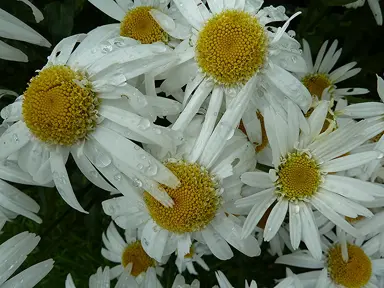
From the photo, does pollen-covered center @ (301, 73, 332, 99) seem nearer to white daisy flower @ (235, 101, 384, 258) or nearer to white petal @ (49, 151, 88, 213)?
white daisy flower @ (235, 101, 384, 258)

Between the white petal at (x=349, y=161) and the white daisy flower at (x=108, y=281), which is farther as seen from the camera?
the white daisy flower at (x=108, y=281)

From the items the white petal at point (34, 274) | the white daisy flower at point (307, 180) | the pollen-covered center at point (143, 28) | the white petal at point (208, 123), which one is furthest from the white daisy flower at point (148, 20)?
the white petal at point (34, 274)

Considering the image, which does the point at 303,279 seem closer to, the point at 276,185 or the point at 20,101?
the point at 276,185

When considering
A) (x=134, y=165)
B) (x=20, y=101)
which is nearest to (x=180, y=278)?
(x=134, y=165)

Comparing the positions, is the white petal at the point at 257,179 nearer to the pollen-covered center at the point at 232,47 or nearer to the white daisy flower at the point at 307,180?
the white daisy flower at the point at 307,180

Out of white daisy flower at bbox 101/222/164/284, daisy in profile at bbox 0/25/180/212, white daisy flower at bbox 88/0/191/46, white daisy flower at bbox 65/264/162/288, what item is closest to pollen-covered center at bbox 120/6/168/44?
white daisy flower at bbox 88/0/191/46

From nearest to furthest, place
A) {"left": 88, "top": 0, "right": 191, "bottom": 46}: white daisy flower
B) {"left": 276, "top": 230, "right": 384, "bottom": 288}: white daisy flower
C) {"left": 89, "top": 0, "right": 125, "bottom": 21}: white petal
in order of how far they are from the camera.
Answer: {"left": 88, "top": 0, "right": 191, "bottom": 46}: white daisy flower
{"left": 89, "top": 0, "right": 125, "bottom": 21}: white petal
{"left": 276, "top": 230, "right": 384, "bottom": 288}: white daisy flower

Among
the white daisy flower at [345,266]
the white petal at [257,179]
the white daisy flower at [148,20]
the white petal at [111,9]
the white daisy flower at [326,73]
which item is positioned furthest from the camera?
the white daisy flower at [326,73]

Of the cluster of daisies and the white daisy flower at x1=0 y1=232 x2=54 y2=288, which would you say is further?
the white daisy flower at x1=0 y1=232 x2=54 y2=288
